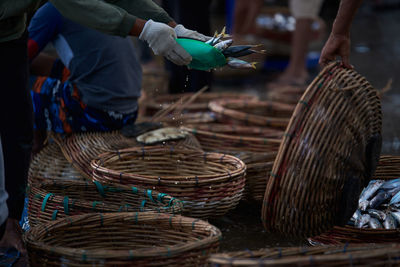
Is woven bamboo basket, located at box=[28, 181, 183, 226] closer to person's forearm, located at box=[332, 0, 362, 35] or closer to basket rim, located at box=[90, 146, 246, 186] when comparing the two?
basket rim, located at box=[90, 146, 246, 186]

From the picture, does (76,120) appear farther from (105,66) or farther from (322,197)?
(322,197)

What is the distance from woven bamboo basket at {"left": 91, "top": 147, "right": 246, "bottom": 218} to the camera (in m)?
2.97

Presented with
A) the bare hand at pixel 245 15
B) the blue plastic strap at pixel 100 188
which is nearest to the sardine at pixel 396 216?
the blue plastic strap at pixel 100 188

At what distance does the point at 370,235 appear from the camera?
8.87ft

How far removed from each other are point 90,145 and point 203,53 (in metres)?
1.25

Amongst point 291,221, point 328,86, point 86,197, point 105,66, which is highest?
point 328,86

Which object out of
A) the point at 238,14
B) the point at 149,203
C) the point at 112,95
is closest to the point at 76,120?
the point at 112,95

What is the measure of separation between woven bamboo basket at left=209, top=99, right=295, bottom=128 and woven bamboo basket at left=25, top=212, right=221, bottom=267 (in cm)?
181

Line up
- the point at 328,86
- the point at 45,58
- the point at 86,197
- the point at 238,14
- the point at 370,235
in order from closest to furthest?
the point at 328,86 < the point at 370,235 < the point at 86,197 < the point at 45,58 < the point at 238,14

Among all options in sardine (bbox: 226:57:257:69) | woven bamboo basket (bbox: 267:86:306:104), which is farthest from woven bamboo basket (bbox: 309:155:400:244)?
woven bamboo basket (bbox: 267:86:306:104)

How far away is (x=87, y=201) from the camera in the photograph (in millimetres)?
2730

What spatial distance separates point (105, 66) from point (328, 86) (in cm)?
161

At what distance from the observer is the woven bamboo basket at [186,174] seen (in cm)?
297

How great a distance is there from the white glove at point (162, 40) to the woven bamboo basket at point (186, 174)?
687 millimetres
